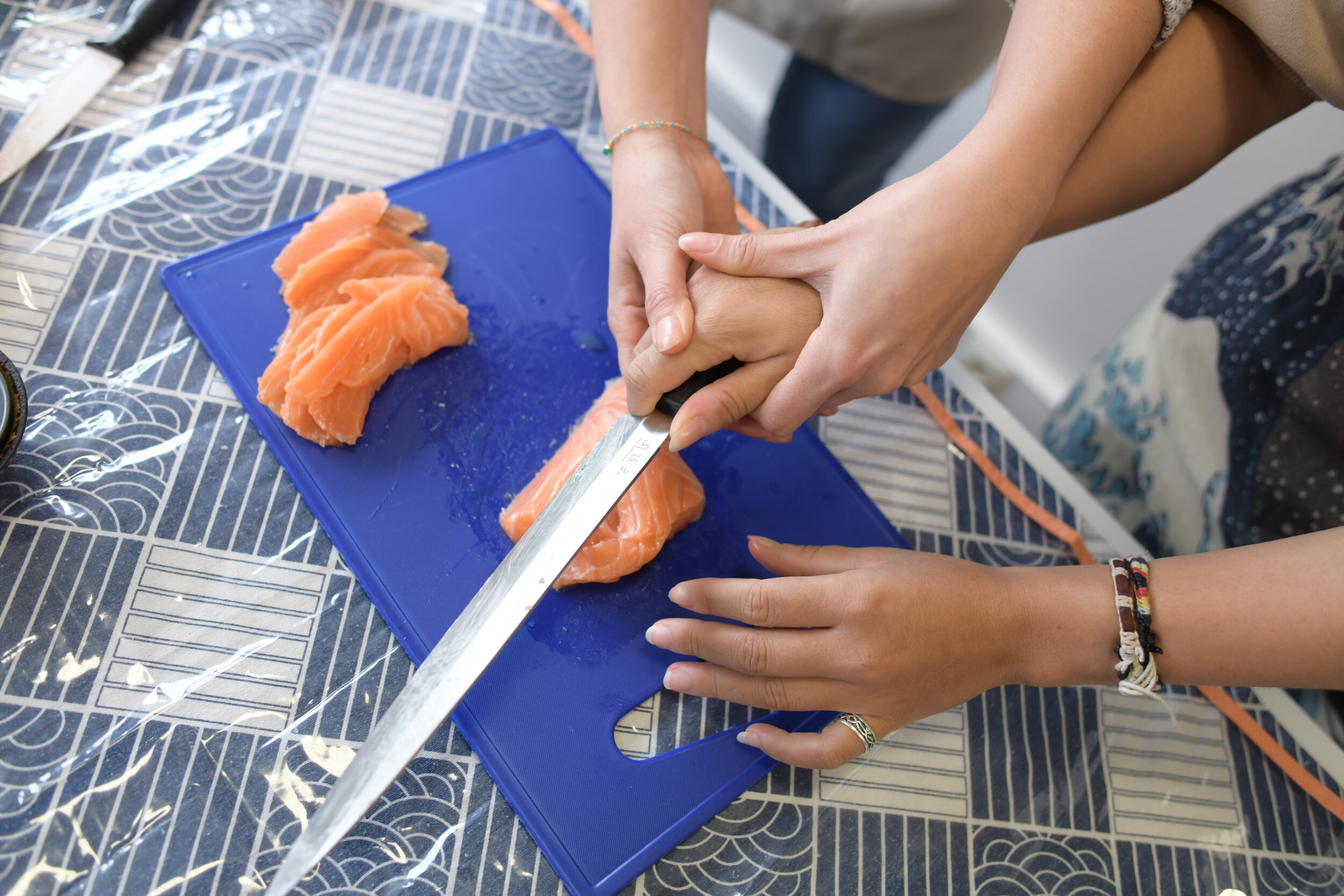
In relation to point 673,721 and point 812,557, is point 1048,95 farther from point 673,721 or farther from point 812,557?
point 673,721

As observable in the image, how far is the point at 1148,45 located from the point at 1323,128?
114cm

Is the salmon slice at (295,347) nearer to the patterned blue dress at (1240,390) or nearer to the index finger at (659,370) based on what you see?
the index finger at (659,370)

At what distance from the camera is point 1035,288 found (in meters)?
2.76

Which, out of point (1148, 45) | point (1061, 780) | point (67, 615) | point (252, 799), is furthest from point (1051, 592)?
point (67, 615)

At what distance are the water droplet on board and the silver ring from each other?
76cm

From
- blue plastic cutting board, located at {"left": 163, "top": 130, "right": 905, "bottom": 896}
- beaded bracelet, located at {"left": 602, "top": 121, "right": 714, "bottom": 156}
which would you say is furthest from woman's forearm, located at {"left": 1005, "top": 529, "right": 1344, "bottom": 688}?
beaded bracelet, located at {"left": 602, "top": 121, "right": 714, "bottom": 156}

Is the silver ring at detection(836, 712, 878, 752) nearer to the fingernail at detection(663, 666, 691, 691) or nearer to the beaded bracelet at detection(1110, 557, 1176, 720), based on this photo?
the fingernail at detection(663, 666, 691, 691)

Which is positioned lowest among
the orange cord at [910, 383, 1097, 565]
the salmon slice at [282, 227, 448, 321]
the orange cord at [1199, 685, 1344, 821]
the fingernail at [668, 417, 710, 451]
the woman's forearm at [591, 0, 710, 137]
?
the orange cord at [1199, 685, 1344, 821]

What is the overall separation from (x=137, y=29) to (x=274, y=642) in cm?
127

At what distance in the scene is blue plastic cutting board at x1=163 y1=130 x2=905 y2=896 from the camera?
1.17m

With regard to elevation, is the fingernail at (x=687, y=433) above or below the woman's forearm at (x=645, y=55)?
below

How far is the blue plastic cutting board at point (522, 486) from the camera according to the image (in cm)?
117

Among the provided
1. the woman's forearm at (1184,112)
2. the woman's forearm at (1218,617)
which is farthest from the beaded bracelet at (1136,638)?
the woman's forearm at (1184,112)

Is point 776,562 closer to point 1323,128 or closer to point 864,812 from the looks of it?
point 864,812
